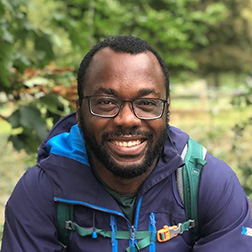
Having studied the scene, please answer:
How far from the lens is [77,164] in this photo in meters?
2.10

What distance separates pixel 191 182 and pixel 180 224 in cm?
19

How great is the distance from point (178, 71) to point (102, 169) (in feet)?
42.6

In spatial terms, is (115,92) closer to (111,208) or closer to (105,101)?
(105,101)

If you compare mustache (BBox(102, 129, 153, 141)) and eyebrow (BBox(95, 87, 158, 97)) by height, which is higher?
eyebrow (BBox(95, 87, 158, 97))

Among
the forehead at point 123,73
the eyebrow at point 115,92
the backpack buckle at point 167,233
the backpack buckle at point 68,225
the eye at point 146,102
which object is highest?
the forehead at point 123,73

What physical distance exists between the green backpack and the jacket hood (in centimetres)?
6

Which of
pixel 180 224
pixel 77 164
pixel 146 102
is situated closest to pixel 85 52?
pixel 77 164

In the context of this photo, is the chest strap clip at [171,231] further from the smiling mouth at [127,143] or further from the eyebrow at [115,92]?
the eyebrow at [115,92]

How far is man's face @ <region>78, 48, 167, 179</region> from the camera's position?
192 centimetres

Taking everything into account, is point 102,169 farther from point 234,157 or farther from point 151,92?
point 234,157

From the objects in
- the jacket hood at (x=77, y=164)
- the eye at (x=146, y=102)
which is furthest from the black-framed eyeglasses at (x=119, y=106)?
the jacket hood at (x=77, y=164)

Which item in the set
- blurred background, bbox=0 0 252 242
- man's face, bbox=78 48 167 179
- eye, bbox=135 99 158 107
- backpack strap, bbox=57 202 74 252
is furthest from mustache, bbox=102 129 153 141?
blurred background, bbox=0 0 252 242

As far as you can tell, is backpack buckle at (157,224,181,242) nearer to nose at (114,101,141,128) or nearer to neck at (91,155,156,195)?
neck at (91,155,156,195)

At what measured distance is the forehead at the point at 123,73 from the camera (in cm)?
192
